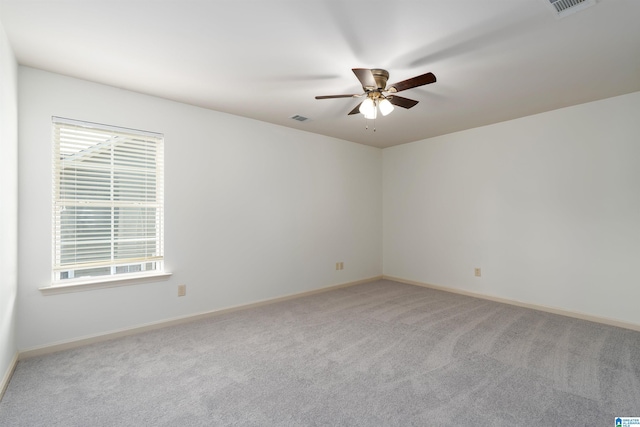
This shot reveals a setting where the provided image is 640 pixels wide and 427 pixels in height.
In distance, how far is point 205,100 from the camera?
3395mm

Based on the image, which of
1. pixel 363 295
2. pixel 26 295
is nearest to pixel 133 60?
pixel 26 295

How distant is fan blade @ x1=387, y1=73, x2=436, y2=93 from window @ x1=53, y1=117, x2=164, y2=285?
98.2 inches

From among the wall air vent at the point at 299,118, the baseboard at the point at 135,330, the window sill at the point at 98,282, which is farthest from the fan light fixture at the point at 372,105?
the baseboard at the point at 135,330

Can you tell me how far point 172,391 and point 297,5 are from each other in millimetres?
2631

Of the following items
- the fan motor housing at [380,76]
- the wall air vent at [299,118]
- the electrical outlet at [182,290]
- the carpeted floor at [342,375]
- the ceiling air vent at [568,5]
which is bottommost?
the carpeted floor at [342,375]

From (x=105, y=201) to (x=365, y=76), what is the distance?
106 inches

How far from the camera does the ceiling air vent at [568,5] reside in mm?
1818

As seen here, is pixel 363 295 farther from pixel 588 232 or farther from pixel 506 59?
pixel 506 59

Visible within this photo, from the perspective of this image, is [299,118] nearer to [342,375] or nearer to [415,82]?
[415,82]

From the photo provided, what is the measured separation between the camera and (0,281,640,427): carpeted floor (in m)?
1.90

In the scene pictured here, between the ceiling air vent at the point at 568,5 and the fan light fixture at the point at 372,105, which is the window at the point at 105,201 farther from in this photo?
the ceiling air vent at the point at 568,5

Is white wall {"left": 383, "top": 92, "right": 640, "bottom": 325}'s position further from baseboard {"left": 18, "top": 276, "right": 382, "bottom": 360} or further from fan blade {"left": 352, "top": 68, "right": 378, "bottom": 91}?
fan blade {"left": 352, "top": 68, "right": 378, "bottom": 91}

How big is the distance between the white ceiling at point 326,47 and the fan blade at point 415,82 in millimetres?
240

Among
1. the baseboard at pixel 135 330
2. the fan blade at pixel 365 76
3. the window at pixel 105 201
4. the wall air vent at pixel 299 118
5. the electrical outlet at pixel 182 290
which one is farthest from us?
the wall air vent at pixel 299 118
